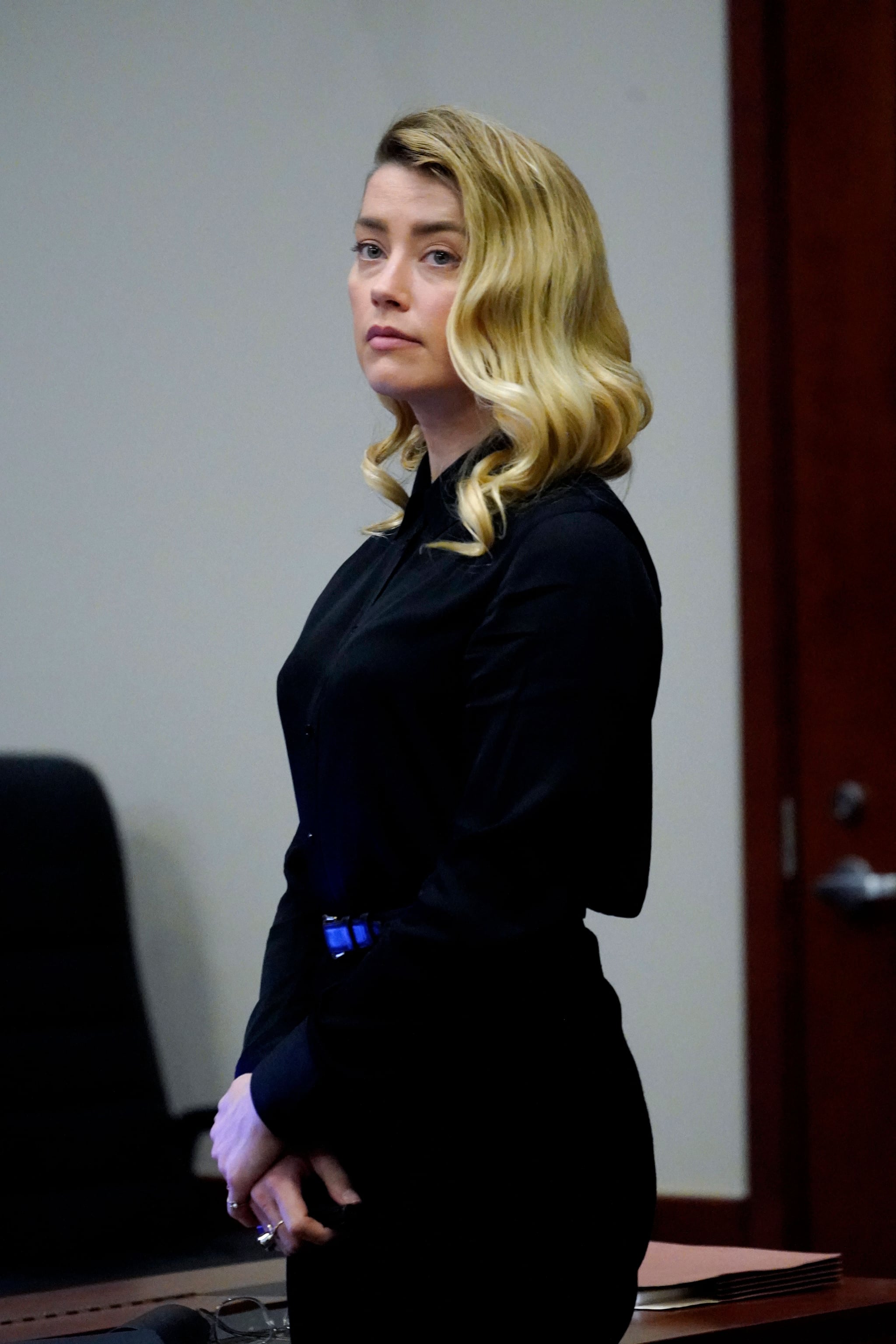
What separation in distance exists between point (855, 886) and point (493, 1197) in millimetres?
1188

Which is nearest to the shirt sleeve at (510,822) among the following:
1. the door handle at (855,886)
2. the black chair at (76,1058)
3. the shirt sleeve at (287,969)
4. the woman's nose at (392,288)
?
the shirt sleeve at (287,969)

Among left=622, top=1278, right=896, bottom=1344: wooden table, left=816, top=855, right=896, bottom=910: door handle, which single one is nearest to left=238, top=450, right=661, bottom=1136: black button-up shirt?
left=622, top=1278, right=896, bottom=1344: wooden table

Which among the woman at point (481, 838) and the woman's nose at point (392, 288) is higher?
the woman's nose at point (392, 288)

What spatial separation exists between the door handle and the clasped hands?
1213mm

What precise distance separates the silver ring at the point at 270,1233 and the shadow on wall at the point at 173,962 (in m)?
1.57

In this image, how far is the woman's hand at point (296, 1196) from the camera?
3.47 feet

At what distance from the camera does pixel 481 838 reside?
39.8 inches

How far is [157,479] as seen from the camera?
103 inches

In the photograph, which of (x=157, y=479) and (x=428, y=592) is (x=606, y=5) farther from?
(x=428, y=592)

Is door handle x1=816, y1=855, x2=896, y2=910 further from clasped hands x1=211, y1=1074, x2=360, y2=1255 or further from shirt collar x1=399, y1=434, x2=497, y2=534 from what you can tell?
clasped hands x1=211, y1=1074, x2=360, y2=1255

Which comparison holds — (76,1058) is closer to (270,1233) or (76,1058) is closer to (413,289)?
(270,1233)

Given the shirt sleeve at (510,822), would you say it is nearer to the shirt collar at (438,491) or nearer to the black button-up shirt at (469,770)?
the black button-up shirt at (469,770)

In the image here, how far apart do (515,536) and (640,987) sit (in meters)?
1.40

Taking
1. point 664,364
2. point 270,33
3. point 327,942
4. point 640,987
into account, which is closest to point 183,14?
point 270,33
